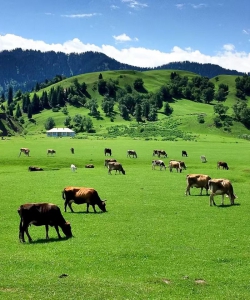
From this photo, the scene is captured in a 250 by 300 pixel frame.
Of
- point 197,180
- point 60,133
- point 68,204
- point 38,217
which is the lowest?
point 68,204

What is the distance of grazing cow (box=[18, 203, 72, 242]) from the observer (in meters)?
19.9

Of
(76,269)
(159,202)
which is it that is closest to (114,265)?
(76,269)

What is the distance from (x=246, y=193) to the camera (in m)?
36.2

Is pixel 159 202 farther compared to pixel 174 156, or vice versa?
pixel 174 156

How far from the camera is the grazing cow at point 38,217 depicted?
65.2 feet

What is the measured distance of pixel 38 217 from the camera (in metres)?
20.2

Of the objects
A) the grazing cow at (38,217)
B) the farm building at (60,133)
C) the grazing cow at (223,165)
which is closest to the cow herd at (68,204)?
the grazing cow at (38,217)

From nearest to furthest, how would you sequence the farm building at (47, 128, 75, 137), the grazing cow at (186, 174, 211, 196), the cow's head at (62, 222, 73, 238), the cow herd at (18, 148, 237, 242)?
the cow herd at (18, 148, 237, 242) → the cow's head at (62, 222, 73, 238) → the grazing cow at (186, 174, 211, 196) → the farm building at (47, 128, 75, 137)

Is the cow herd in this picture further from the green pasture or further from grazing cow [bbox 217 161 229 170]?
grazing cow [bbox 217 161 229 170]

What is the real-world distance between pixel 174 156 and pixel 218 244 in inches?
2101

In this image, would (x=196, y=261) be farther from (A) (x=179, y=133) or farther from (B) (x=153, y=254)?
(A) (x=179, y=133)

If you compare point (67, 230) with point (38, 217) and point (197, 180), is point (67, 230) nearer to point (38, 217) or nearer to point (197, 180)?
point (38, 217)

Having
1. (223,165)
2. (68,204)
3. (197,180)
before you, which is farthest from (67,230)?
(223,165)

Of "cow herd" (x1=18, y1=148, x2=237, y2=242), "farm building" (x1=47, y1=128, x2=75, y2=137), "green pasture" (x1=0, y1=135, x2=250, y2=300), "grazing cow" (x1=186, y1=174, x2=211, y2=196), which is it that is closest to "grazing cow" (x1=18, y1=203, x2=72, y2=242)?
"cow herd" (x1=18, y1=148, x2=237, y2=242)
